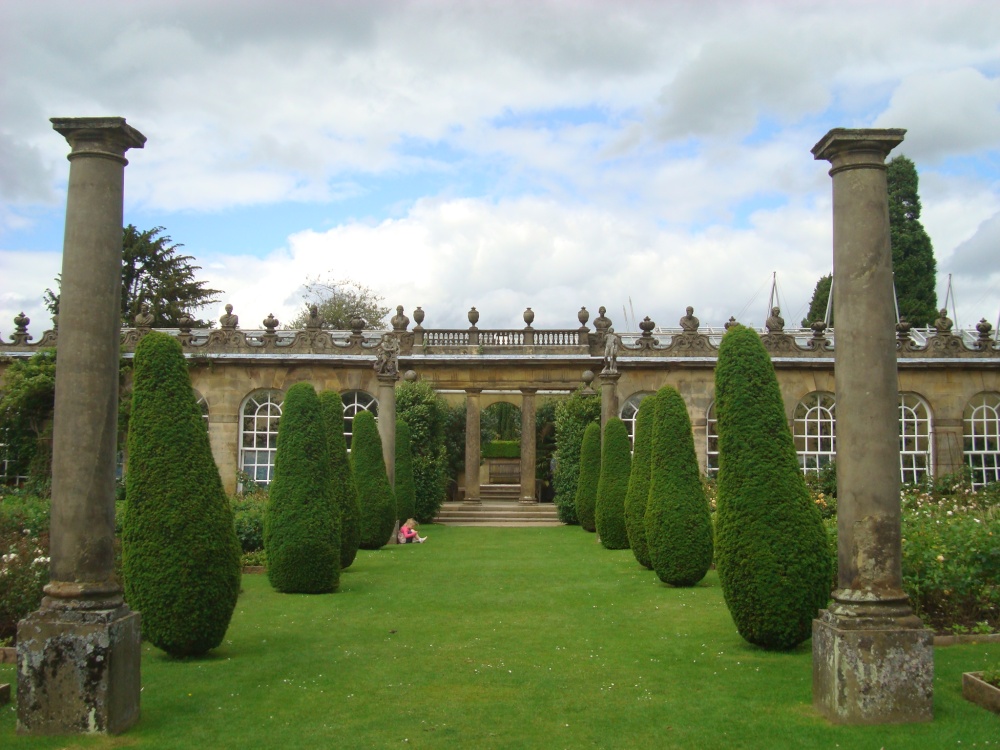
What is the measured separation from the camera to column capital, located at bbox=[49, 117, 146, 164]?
285 inches

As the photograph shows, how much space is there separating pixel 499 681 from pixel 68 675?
3.47 meters

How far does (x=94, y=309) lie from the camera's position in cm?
705

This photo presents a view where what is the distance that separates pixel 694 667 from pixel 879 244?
411 cm

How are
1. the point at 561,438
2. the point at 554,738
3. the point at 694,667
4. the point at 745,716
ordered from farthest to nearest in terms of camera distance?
the point at 561,438
the point at 694,667
the point at 745,716
the point at 554,738

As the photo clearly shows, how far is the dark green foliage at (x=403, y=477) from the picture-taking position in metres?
23.0

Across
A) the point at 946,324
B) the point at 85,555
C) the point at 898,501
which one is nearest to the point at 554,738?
the point at 898,501

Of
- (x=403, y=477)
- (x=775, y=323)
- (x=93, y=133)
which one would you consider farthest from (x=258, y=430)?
(x=93, y=133)

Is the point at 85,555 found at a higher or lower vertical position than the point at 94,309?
lower

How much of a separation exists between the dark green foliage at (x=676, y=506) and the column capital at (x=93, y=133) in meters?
8.69

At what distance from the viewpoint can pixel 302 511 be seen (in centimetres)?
1340

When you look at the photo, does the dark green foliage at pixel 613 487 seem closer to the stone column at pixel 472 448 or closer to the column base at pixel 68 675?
the stone column at pixel 472 448

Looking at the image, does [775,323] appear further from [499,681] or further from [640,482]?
[499,681]

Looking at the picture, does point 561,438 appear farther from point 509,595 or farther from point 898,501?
point 898,501

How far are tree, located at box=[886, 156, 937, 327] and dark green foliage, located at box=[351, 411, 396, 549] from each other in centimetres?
2740
